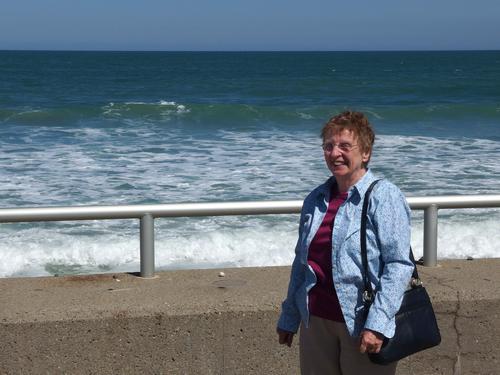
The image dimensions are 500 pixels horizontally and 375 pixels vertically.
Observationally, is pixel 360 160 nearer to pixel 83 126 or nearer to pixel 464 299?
pixel 464 299

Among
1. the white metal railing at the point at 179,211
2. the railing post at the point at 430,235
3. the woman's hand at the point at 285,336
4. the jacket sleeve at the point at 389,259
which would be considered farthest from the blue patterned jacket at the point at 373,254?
the railing post at the point at 430,235

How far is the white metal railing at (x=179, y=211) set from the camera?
11.8ft

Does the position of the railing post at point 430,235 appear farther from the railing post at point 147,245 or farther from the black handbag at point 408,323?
the black handbag at point 408,323

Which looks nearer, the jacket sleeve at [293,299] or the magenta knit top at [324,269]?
the magenta knit top at [324,269]

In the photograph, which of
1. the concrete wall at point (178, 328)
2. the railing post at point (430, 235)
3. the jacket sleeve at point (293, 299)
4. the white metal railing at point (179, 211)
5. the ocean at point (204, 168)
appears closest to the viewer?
the jacket sleeve at point (293, 299)

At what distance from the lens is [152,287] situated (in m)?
3.65

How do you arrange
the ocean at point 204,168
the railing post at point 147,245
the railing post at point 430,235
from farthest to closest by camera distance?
the ocean at point 204,168 < the railing post at point 430,235 < the railing post at point 147,245

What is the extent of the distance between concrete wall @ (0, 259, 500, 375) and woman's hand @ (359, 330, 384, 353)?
0.94 metres

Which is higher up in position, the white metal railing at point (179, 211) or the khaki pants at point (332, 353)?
the white metal railing at point (179, 211)

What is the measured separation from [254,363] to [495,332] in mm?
945

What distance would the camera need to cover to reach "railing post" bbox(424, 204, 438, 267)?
383cm

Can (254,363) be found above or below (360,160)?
below

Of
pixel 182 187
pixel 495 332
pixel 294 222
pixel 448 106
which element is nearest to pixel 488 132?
pixel 448 106

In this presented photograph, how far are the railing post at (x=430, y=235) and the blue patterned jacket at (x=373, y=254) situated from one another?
1.29 m
